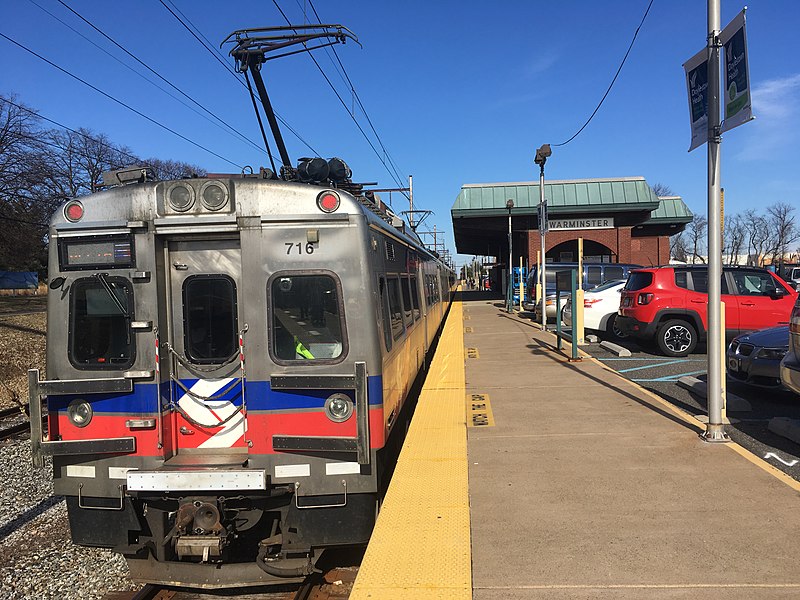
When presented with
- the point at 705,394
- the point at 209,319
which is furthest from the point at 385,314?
the point at 705,394

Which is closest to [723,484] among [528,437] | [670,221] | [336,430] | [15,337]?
[528,437]

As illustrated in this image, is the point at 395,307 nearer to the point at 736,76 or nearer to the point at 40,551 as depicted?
the point at 736,76

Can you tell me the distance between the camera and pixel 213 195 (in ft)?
14.0

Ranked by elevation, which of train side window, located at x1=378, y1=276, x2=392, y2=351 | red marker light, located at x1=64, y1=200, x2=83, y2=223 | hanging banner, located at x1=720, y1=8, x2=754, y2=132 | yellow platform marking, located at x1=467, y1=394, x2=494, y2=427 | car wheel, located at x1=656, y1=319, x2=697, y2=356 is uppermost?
hanging banner, located at x1=720, y1=8, x2=754, y2=132

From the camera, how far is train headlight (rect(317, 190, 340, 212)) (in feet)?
14.0

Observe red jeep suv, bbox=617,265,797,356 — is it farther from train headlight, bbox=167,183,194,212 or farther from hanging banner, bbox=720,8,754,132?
train headlight, bbox=167,183,194,212

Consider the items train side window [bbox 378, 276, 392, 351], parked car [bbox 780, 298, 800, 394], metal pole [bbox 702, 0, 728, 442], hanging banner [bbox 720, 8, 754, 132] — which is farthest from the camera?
parked car [bbox 780, 298, 800, 394]

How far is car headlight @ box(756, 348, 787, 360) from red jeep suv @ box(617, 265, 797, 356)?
403 cm

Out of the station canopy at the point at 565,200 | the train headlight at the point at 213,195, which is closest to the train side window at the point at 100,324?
the train headlight at the point at 213,195

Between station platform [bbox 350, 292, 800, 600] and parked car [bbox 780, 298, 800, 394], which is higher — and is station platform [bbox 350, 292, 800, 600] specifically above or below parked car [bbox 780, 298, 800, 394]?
below

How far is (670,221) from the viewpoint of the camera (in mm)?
33750

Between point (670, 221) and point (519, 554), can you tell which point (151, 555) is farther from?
point (670, 221)

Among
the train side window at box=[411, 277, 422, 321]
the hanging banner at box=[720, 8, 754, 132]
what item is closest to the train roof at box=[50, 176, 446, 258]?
the hanging banner at box=[720, 8, 754, 132]

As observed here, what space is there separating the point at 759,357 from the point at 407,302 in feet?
14.7
